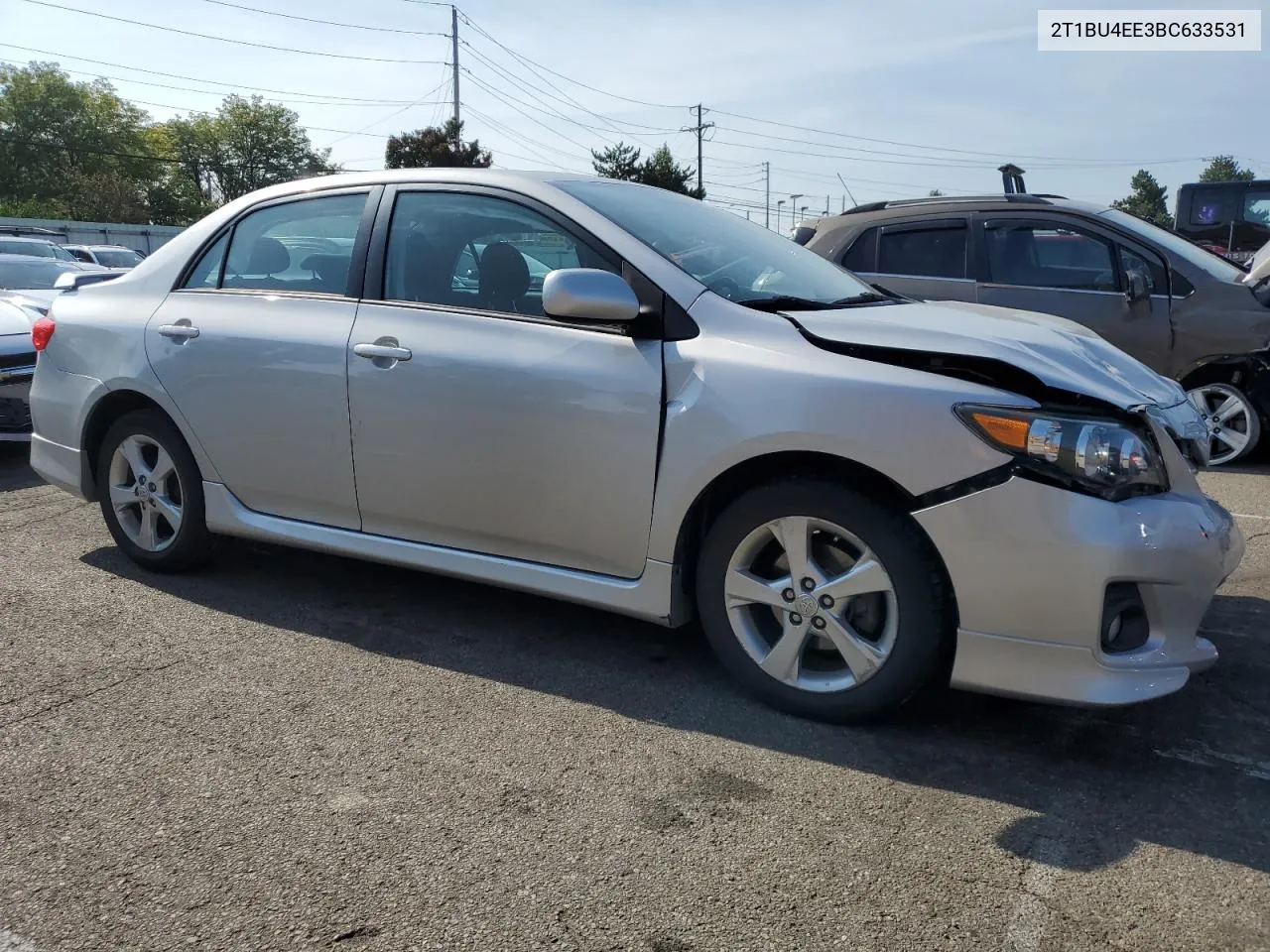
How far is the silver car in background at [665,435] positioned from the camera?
280 cm

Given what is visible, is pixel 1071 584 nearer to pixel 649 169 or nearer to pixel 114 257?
pixel 114 257

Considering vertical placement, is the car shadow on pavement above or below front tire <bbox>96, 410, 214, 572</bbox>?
below

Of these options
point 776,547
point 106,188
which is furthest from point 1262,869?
point 106,188

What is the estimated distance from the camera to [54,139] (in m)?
88.1

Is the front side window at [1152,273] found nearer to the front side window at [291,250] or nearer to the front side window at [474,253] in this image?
the front side window at [474,253]

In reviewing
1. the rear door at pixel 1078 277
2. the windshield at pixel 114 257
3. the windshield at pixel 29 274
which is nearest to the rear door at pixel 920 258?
the rear door at pixel 1078 277

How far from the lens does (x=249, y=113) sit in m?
104

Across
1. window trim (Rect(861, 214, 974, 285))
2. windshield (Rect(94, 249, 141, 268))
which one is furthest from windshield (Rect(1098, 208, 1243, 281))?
windshield (Rect(94, 249, 141, 268))

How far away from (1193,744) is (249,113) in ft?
372

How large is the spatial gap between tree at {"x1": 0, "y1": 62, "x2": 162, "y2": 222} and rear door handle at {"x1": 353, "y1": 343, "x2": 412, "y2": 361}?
86993mm

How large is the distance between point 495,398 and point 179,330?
157 cm

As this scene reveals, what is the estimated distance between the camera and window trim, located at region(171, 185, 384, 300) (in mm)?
3932

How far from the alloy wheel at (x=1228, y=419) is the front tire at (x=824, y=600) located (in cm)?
499

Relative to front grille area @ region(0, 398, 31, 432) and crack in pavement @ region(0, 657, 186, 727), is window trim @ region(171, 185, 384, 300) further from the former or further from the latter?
front grille area @ region(0, 398, 31, 432)
